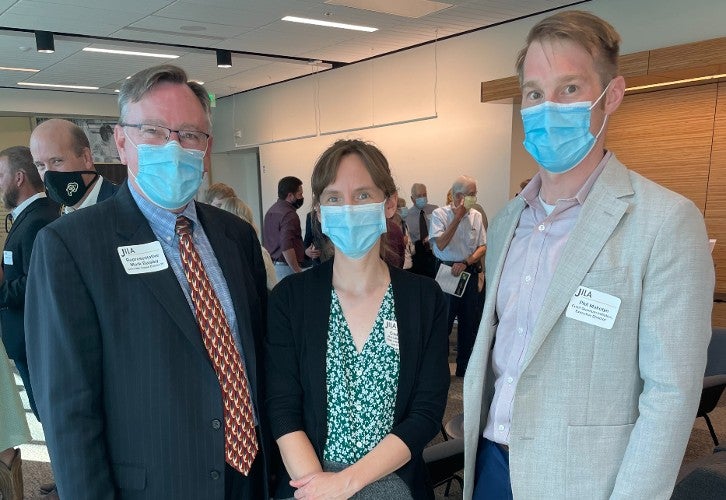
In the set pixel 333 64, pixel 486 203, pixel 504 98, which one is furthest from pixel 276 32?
pixel 486 203

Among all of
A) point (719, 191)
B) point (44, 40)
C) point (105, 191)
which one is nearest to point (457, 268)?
point (719, 191)

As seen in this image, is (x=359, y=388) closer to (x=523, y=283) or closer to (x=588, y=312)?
(x=523, y=283)

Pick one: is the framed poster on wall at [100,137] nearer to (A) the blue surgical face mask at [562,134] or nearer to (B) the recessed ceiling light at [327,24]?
(B) the recessed ceiling light at [327,24]

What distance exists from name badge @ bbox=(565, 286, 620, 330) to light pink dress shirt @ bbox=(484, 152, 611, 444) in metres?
0.10

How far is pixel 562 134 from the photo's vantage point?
121cm

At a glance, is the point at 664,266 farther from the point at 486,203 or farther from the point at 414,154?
the point at 414,154

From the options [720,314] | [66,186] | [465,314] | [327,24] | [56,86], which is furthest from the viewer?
[56,86]

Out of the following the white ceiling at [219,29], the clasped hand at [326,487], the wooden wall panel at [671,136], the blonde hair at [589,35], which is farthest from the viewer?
the white ceiling at [219,29]

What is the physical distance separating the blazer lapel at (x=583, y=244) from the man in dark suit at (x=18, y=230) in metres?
2.70

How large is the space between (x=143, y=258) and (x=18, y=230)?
2117 millimetres

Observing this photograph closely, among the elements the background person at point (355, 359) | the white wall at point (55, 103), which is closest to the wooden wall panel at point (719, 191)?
the background person at point (355, 359)

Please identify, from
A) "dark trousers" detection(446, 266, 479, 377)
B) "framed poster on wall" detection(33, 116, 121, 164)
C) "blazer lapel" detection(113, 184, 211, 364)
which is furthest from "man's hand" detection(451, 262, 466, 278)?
"framed poster on wall" detection(33, 116, 121, 164)

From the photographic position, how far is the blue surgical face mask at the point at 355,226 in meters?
1.46

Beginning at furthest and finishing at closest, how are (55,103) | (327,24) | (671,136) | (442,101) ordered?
(55,103)
(442,101)
(327,24)
(671,136)
